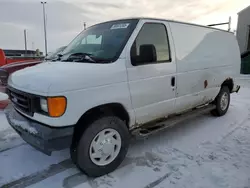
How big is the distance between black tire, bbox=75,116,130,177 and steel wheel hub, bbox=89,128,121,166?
0.15ft

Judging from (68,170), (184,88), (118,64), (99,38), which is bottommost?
(68,170)

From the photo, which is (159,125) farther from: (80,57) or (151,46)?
(80,57)

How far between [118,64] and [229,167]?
214 centimetres

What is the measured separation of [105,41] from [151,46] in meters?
0.71

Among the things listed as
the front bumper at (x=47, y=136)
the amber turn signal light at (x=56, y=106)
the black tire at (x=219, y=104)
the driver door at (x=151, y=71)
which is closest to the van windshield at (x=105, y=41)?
the driver door at (x=151, y=71)

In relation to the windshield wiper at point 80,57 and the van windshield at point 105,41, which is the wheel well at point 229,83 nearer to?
the van windshield at point 105,41

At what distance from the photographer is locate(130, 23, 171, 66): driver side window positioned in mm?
2988

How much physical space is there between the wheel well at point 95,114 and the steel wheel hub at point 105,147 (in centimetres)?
20

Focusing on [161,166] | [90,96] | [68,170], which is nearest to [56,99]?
[90,96]

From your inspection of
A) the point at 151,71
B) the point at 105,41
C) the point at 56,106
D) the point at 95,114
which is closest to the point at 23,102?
the point at 56,106

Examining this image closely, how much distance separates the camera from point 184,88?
150 inches

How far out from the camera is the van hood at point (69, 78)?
2365 mm

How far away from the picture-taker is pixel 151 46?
10.00 feet

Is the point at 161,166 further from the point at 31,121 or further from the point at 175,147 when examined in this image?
the point at 31,121
